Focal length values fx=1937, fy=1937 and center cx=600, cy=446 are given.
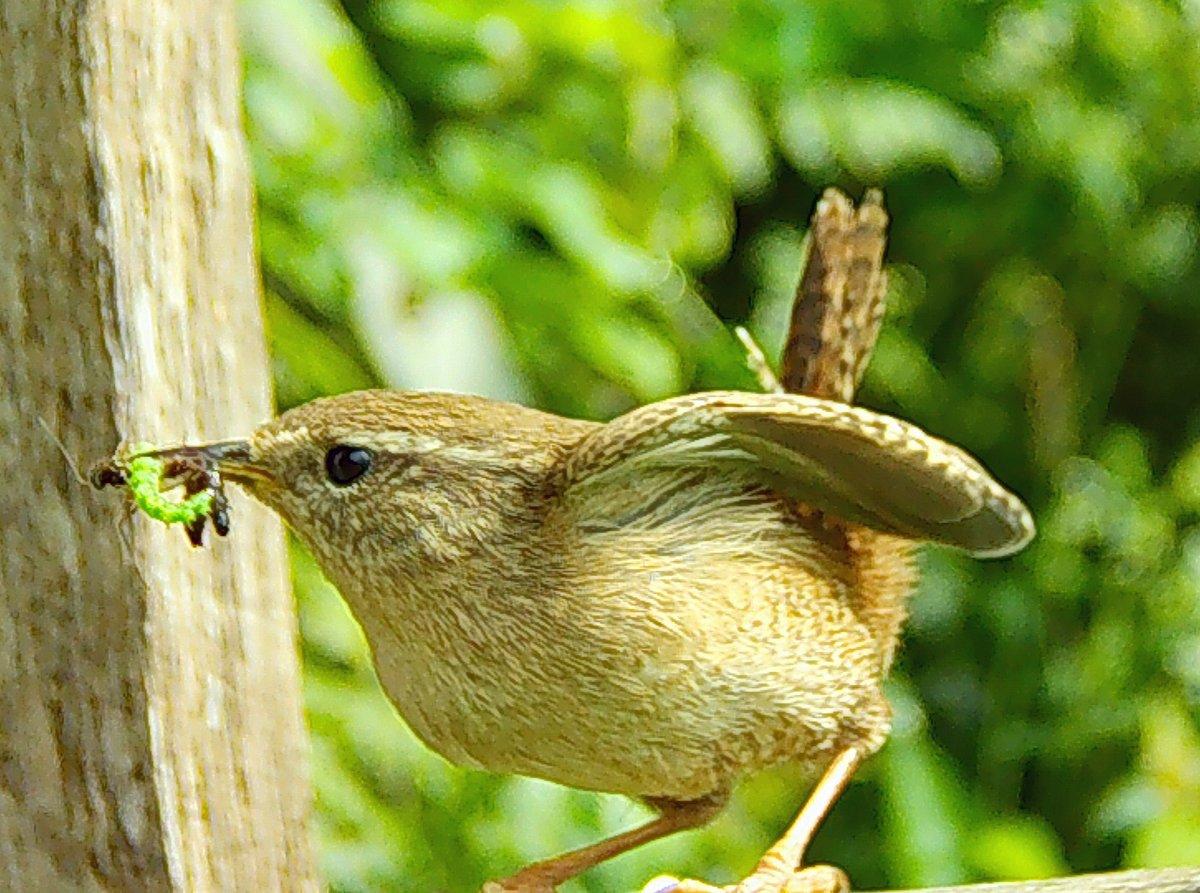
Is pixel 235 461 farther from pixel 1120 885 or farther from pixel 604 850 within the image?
pixel 1120 885

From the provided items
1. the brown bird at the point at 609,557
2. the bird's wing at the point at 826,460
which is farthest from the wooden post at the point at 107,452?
the bird's wing at the point at 826,460

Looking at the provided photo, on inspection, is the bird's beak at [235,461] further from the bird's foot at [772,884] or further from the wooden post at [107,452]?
the bird's foot at [772,884]

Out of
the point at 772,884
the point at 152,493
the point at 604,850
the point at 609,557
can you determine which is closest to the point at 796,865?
the point at 772,884

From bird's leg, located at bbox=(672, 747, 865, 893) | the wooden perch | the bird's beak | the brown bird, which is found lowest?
the wooden perch

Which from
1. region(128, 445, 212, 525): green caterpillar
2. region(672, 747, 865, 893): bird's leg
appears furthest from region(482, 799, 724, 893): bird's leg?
region(128, 445, 212, 525): green caterpillar

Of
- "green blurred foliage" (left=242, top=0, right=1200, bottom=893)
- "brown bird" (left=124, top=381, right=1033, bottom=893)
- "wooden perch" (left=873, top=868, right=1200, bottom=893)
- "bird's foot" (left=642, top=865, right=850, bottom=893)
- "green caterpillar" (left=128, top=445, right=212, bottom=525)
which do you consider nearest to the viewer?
"green caterpillar" (left=128, top=445, right=212, bottom=525)

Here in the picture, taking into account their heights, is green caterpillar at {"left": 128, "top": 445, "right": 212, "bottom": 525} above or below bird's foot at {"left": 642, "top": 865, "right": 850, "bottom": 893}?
above

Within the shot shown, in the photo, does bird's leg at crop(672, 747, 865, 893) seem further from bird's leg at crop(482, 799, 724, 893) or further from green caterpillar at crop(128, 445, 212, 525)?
green caterpillar at crop(128, 445, 212, 525)

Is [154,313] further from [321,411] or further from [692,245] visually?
[692,245]
